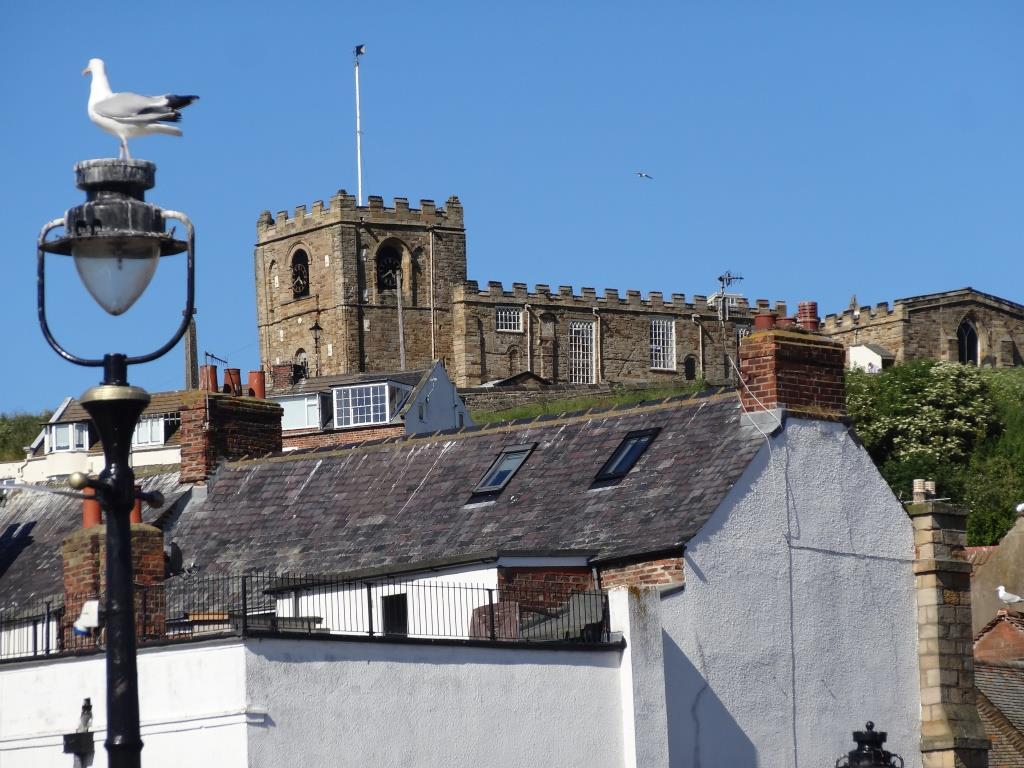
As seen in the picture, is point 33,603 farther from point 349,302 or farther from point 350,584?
point 349,302

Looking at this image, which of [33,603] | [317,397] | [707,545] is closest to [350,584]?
[707,545]

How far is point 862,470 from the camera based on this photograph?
27203 mm

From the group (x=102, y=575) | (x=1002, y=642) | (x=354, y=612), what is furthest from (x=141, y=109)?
(x=1002, y=642)

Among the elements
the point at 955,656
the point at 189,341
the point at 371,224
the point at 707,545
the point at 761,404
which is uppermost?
the point at 371,224

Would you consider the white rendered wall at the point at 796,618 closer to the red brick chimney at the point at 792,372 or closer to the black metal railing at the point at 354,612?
the red brick chimney at the point at 792,372

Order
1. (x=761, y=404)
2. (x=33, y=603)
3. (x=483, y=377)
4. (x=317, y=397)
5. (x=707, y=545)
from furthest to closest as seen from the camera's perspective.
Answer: (x=483, y=377) → (x=317, y=397) → (x=33, y=603) → (x=761, y=404) → (x=707, y=545)

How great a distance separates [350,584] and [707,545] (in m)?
4.38

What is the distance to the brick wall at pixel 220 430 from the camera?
32.7 metres

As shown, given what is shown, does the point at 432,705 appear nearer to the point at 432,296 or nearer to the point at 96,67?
the point at 96,67

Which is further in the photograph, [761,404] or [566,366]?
[566,366]

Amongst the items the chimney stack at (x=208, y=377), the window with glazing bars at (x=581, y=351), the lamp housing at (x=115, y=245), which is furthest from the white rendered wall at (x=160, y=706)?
the window with glazing bars at (x=581, y=351)

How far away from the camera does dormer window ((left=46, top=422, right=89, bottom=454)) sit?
8281 cm

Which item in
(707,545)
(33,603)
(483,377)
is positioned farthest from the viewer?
(483,377)

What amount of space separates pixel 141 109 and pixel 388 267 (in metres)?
98.9
